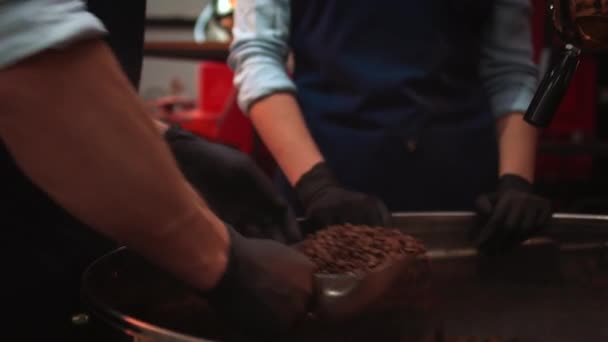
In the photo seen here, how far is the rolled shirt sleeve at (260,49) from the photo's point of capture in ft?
3.71

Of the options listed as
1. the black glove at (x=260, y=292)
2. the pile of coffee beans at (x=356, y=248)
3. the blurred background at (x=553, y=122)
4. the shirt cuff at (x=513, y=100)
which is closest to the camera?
the black glove at (x=260, y=292)

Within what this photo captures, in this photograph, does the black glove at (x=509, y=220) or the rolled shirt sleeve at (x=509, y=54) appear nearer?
the black glove at (x=509, y=220)

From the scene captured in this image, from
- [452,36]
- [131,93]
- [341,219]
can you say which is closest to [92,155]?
[131,93]

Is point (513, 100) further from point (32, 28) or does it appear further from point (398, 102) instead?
point (32, 28)

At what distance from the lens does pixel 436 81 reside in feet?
3.88

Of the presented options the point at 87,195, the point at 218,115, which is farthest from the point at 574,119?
the point at 87,195

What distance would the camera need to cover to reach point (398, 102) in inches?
45.8

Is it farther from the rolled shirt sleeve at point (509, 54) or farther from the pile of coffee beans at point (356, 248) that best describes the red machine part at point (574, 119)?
the pile of coffee beans at point (356, 248)

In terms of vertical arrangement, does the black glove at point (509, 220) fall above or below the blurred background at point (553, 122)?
above

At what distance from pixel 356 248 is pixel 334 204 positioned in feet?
0.70

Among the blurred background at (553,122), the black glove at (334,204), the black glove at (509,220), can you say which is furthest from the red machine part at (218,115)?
the black glove at (509,220)

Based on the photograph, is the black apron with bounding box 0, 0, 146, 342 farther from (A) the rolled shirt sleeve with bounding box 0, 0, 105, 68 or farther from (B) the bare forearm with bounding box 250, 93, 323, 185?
(B) the bare forearm with bounding box 250, 93, 323, 185

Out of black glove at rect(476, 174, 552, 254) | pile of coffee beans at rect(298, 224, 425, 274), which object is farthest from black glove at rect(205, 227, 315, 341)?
black glove at rect(476, 174, 552, 254)

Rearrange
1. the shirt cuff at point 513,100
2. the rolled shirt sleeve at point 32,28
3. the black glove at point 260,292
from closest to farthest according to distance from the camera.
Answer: the rolled shirt sleeve at point 32,28
the black glove at point 260,292
the shirt cuff at point 513,100
